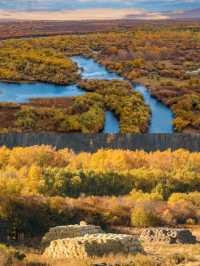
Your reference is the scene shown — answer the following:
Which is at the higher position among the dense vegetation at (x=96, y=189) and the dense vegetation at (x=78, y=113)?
the dense vegetation at (x=96, y=189)

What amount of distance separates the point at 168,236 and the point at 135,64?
78361 mm

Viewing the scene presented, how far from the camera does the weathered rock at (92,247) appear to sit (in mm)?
16922

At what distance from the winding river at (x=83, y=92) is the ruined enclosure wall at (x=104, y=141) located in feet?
25.0

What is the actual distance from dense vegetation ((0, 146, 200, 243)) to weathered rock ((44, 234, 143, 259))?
5684mm

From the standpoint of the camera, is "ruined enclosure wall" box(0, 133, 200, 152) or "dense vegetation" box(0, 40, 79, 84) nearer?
"ruined enclosure wall" box(0, 133, 200, 152)

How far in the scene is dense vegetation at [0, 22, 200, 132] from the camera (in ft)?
211

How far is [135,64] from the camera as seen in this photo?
322 ft

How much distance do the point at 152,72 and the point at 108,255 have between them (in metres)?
75.3

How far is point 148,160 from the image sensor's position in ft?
130

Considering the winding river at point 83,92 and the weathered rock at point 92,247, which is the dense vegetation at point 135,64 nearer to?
the winding river at point 83,92

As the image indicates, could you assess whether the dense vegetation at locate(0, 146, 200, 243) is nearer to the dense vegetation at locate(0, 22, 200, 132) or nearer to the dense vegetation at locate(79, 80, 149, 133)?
the dense vegetation at locate(79, 80, 149, 133)

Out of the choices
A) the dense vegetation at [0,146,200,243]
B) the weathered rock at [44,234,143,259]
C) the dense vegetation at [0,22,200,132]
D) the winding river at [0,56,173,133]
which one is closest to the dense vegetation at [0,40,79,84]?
the dense vegetation at [0,22,200,132]

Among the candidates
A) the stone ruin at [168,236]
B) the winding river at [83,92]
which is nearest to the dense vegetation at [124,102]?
the winding river at [83,92]

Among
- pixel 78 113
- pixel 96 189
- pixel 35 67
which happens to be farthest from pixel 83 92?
pixel 96 189
